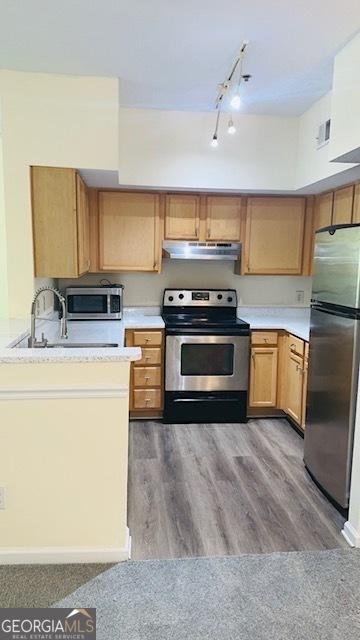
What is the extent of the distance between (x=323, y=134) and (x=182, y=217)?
4.53 feet

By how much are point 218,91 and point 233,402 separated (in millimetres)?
2580

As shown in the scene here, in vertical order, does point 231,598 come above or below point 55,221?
below

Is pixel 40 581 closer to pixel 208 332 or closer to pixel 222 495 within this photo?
pixel 222 495

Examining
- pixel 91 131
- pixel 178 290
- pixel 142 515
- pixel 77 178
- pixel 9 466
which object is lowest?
pixel 142 515

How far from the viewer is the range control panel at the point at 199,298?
4273mm

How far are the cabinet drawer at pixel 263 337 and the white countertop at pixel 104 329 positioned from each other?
2.3 inches

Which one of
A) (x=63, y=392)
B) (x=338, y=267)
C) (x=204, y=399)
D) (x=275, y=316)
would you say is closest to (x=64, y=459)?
(x=63, y=392)

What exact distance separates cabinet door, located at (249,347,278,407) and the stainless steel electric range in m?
0.08

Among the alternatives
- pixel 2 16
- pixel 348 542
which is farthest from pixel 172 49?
pixel 348 542

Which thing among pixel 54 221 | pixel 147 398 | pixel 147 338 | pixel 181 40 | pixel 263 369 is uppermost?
pixel 181 40

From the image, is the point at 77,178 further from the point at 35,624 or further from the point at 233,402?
the point at 35,624

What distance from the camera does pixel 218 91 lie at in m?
3.14

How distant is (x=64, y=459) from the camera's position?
2.03 metres

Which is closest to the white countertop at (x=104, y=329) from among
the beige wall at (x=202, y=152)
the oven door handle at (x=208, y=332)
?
the oven door handle at (x=208, y=332)
